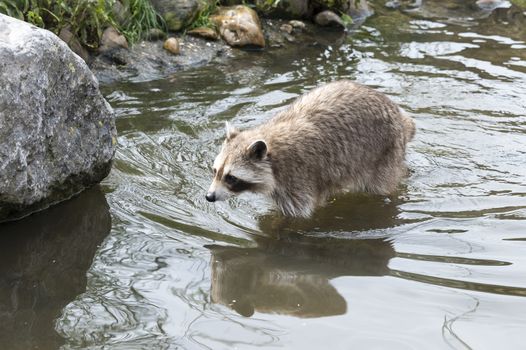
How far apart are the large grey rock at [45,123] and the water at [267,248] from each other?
21 centimetres

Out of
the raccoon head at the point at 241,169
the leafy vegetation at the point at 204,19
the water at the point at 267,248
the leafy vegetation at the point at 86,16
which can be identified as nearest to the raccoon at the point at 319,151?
the raccoon head at the point at 241,169

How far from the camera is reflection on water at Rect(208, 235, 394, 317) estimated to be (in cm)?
442

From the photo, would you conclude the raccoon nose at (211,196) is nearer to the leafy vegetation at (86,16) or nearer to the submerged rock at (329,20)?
the leafy vegetation at (86,16)

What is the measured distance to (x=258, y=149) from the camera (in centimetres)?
534

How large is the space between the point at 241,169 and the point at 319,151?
713 mm

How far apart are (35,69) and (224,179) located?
57.0 inches

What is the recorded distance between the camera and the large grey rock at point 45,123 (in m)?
4.97

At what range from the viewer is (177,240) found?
5.12 metres

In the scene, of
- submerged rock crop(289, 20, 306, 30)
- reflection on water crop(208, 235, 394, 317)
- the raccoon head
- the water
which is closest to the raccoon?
the raccoon head

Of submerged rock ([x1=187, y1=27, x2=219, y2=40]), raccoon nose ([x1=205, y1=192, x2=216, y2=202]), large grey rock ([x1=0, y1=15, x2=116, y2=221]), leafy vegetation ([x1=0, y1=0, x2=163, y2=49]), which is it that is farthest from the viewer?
submerged rock ([x1=187, y1=27, x2=219, y2=40])

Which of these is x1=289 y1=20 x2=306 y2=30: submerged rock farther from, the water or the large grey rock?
the large grey rock

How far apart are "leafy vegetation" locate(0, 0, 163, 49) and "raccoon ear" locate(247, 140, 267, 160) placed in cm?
303

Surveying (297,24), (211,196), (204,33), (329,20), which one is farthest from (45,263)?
(329,20)

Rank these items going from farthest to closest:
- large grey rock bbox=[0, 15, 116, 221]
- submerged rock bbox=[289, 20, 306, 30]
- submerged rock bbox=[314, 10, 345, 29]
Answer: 1. submerged rock bbox=[314, 10, 345, 29]
2. submerged rock bbox=[289, 20, 306, 30]
3. large grey rock bbox=[0, 15, 116, 221]
